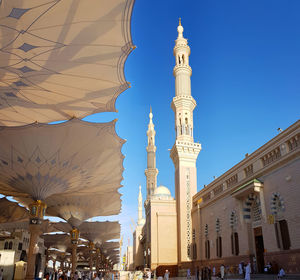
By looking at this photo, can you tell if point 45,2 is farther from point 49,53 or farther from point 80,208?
point 80,208

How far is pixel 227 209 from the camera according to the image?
22812 mm

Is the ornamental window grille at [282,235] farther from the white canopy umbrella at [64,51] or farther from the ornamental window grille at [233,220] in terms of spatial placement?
the white canopy umbrella at [64,51]

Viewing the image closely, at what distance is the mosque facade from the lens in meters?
15.9

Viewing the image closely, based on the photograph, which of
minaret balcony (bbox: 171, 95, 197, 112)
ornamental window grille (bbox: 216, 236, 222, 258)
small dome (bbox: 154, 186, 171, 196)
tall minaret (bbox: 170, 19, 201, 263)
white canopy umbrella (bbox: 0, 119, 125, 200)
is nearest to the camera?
white canopy umbrella (bbox: 0, 119, 125, 200)

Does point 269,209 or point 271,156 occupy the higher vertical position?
point 271,156

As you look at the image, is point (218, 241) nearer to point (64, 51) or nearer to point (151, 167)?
point (64, 51)

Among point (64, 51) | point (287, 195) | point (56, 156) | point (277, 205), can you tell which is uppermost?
point (64, 51)

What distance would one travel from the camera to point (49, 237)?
4591cm

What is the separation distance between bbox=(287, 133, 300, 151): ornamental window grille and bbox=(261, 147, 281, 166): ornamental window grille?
101 cm

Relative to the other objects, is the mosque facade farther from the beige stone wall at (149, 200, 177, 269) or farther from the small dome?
the small dome

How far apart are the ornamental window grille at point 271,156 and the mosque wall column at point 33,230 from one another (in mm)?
13184

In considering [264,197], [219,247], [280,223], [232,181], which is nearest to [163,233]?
[219,247]

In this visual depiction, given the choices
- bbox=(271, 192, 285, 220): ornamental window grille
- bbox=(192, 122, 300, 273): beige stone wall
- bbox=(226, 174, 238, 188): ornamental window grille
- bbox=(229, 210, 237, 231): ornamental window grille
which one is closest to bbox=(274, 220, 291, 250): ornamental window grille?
bbox=(192, 122, 300, 273): beige stone wall

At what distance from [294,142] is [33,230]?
47.5ft
